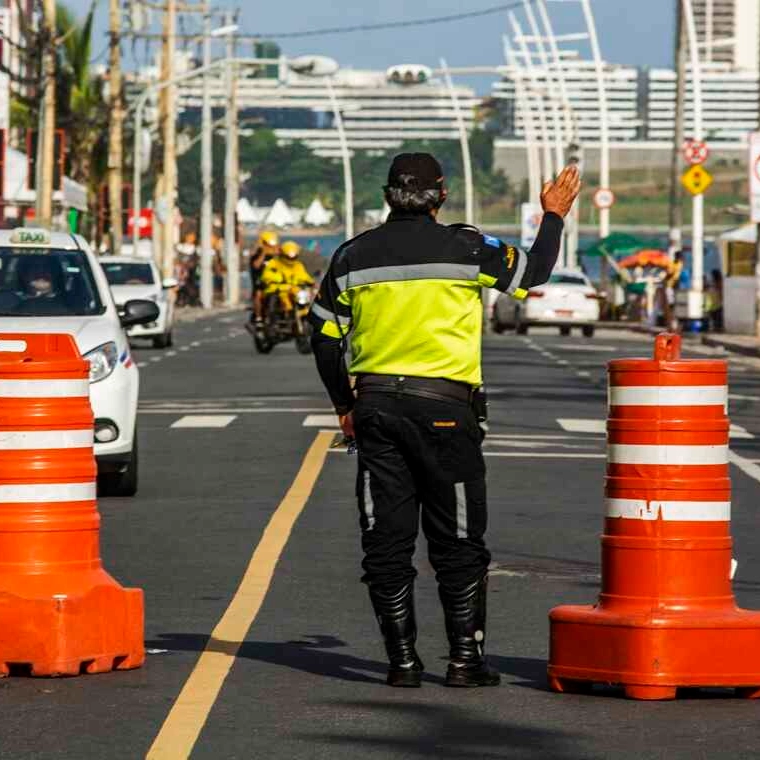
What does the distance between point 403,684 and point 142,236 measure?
3762 inches

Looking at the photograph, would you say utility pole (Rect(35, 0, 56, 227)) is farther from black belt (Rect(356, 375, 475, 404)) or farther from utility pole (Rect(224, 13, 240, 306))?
utility pole (Rect(224, 13, 240, 306))

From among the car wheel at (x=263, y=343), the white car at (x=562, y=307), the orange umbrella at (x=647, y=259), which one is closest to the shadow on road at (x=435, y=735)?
the car wheel at (x=263, y=343)

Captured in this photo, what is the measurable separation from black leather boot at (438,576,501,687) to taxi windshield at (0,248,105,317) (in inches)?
306

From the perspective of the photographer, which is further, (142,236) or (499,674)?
(142,236)

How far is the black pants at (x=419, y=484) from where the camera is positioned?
29.4 ft

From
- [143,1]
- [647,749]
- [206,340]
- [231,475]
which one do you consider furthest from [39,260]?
[143,1]

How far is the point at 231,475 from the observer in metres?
17.9

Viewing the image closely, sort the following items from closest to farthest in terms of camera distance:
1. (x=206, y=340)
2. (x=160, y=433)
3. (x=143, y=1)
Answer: (x=160, y=433), (x=206, y=340), (x=143, y=1)

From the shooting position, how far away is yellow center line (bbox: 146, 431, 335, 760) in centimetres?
805

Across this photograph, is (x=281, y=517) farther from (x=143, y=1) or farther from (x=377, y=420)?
(x=143, y=1)

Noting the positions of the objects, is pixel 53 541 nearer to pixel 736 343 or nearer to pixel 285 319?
pixel 285 319

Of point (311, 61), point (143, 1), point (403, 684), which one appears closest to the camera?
point (403, 684)

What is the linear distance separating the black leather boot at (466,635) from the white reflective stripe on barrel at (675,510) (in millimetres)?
548

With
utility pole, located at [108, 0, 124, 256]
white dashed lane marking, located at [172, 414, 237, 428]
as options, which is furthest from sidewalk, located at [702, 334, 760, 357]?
utility pole, located at [108, 0, 124, 256]
